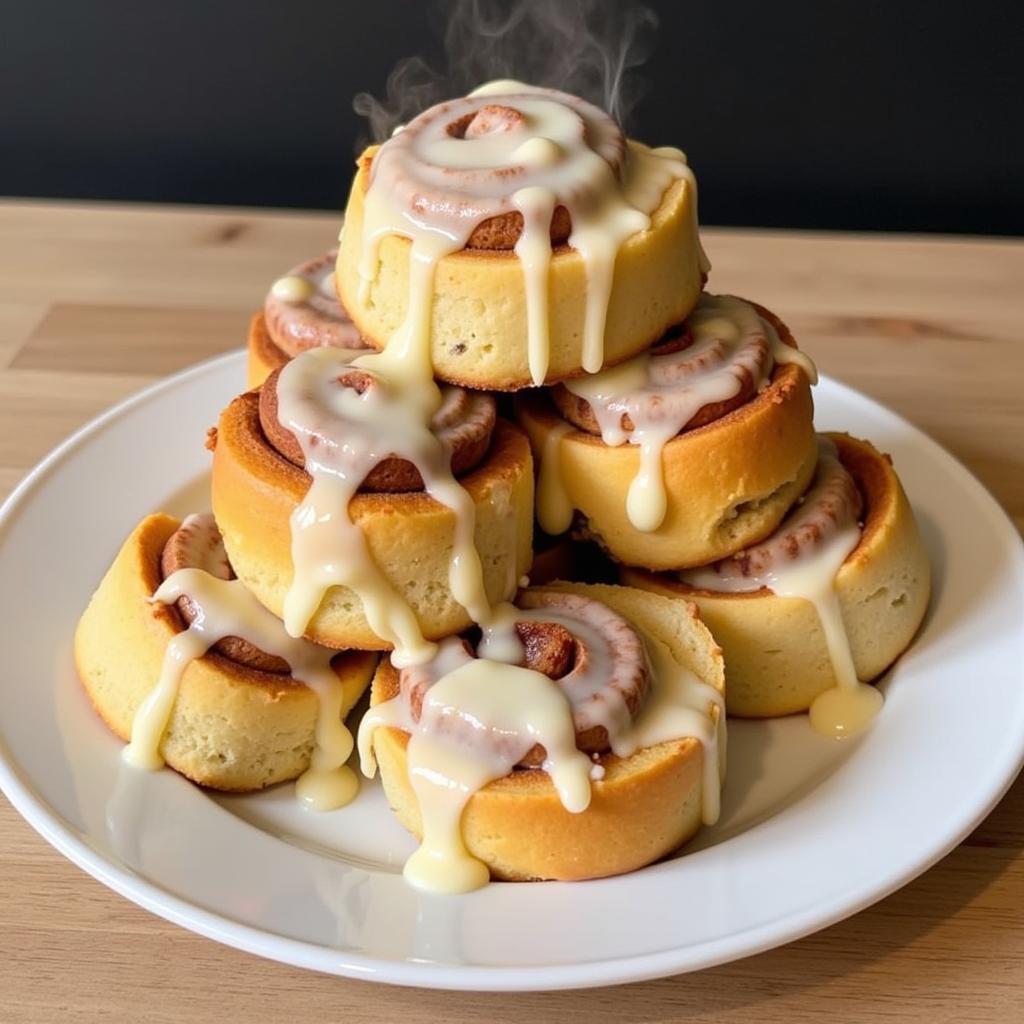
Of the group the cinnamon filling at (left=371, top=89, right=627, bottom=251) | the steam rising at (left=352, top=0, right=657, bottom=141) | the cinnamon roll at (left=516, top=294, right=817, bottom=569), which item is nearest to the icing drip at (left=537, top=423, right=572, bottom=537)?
the cinnamon roll at (left=516, top=294, right=817, bottom=569)

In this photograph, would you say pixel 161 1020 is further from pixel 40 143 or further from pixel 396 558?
pixel 40 143

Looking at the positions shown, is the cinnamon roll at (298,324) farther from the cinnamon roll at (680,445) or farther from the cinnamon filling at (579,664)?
the cinnamon filling at (579,664)

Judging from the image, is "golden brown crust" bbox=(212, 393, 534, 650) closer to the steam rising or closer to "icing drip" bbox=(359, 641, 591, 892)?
"icing drip" bbox=(359, 641, 591, 892)

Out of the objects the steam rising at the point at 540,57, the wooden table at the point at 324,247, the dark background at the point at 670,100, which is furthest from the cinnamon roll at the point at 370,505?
the dark background at the point at 670,100

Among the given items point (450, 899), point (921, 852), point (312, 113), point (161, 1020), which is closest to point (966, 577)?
point (921, 852)

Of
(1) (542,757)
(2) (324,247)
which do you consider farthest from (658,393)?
(2) (324,247)

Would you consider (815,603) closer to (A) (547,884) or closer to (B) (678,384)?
(B) (678,384)
